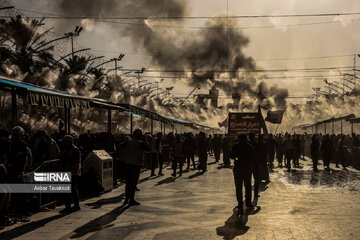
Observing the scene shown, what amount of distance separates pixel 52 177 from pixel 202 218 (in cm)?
350

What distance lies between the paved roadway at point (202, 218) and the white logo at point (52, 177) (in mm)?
692

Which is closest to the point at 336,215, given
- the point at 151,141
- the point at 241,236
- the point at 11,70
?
the point at 241,236

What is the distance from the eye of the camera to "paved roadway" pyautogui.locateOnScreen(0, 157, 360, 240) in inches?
304

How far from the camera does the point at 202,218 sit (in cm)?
926

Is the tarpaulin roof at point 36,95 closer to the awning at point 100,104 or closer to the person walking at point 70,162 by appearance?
the person walking at point 70,162

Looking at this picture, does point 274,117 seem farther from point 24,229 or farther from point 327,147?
point 24,229

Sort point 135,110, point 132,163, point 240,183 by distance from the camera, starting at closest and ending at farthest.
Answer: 1. point 240,183
2. point 132,163
3. point 135,110

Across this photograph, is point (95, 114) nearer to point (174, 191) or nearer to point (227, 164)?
point (227, 164)

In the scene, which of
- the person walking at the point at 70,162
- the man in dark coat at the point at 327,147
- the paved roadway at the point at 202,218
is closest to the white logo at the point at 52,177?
the person walking at the point at 70,162

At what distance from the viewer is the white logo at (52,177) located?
10102mm

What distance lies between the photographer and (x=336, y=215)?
379 inches

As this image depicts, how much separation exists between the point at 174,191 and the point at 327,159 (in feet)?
41.1

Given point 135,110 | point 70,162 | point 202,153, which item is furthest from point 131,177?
point 202,153

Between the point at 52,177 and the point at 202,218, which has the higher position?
the point at 52,177
